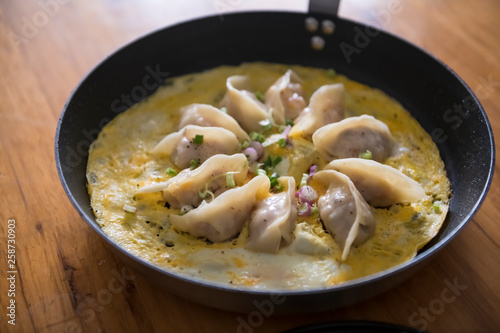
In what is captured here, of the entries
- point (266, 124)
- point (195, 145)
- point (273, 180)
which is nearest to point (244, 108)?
point (266, 124)

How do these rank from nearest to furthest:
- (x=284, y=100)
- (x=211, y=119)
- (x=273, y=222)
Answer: (x=273, y=222) → (x=211, y=119) → (x=284, y=100)

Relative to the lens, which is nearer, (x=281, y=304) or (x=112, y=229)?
(x=281, y=304)

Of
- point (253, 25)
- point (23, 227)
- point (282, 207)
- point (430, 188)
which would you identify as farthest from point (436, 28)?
point (23, 227)

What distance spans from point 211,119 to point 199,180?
18.7 inches

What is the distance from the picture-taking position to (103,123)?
3002 millimetres

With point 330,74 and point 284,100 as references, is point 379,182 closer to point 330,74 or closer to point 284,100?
point 284,100

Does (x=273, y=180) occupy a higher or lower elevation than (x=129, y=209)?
higher

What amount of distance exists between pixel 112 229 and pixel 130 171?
43cm

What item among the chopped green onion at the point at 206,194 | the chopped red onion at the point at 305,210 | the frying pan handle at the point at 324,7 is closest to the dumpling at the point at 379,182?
the chopped red onion at the point at 305,210

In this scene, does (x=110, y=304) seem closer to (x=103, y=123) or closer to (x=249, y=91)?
(x=103, y=123)

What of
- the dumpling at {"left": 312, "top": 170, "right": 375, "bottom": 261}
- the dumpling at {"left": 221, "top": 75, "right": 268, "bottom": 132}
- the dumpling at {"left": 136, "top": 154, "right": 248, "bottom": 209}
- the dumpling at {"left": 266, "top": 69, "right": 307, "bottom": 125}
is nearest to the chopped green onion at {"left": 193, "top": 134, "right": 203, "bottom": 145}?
the dumpling at {"left": 136, "top": 154, "right": 248, "bottom": 209}

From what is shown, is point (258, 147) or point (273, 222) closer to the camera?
point (273, 222)

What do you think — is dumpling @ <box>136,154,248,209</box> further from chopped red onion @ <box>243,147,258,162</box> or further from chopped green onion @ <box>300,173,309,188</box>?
chopped green onion @ <box>300,173,309,188</box>

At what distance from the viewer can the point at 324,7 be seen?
10.8 feet
